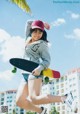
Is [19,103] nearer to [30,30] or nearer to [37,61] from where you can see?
[37,61]

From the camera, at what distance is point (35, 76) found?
495cm

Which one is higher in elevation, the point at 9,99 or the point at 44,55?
the point at 9,99

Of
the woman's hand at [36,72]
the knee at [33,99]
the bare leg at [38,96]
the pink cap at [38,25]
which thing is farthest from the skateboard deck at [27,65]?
the pink cap at [38,25]

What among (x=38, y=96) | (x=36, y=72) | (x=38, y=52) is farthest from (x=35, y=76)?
(x=38, y=52)

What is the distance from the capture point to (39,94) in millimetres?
4977

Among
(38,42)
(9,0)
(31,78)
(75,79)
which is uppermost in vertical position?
(75,79)

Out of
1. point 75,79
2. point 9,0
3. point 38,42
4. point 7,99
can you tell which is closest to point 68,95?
point 38,42

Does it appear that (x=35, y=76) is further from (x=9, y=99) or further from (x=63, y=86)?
(x=9, y=99)

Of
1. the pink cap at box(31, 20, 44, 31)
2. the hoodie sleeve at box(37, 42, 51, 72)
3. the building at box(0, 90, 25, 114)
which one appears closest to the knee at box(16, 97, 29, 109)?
the hoodie sleeve at box(37, 42, 51, 72)

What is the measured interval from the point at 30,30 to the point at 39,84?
792 millimetres

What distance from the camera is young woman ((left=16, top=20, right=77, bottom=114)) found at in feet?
16.0

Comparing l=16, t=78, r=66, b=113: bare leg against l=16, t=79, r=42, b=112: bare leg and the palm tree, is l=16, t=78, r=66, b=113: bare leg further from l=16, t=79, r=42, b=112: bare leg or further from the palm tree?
the palm tree

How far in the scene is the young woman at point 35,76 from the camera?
16.0 ft

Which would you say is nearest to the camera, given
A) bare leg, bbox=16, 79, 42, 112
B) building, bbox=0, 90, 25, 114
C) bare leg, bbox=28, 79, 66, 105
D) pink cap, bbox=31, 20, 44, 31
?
bare leg, bbox=28, 79, 66, 105
